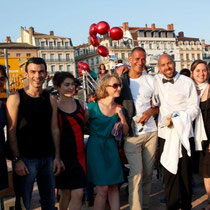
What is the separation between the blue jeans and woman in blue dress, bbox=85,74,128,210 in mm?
516

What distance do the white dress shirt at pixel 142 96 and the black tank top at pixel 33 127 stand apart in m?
1.17

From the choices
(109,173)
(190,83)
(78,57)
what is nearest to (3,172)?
(109,173)

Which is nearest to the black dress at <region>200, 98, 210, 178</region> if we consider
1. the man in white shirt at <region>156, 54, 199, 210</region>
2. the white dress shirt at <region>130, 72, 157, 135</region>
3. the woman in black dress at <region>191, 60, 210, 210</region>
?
the woman in black dress at <region>191, 60, 210, 210</region>

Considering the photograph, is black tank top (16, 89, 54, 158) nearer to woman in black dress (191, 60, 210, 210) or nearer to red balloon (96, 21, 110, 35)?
woman in black dress (191, 60, 210, 210)

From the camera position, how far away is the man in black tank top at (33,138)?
9.16 ft

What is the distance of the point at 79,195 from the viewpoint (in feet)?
10.3

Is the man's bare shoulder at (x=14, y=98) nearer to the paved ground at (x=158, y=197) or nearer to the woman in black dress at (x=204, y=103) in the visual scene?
the paved ground at (x=158, y=197)

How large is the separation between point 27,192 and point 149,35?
7039 cm

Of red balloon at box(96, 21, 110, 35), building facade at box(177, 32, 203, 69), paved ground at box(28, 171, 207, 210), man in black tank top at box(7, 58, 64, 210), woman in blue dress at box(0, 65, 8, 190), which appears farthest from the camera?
building facade at box(177, 32, 203, 69)

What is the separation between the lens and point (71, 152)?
125 inches

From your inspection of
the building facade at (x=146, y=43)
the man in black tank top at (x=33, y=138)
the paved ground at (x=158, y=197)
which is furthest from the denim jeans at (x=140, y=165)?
the building facade at (x=146, y=43)

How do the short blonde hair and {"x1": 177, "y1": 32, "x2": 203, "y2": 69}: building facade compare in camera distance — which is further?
{"x1": 177, "y1": 32, "x2": 203, "y2": 69}: building facade

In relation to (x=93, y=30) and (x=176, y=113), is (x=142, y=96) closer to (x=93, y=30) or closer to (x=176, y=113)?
(x=176, y=113)

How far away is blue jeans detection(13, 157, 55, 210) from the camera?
112 inches
